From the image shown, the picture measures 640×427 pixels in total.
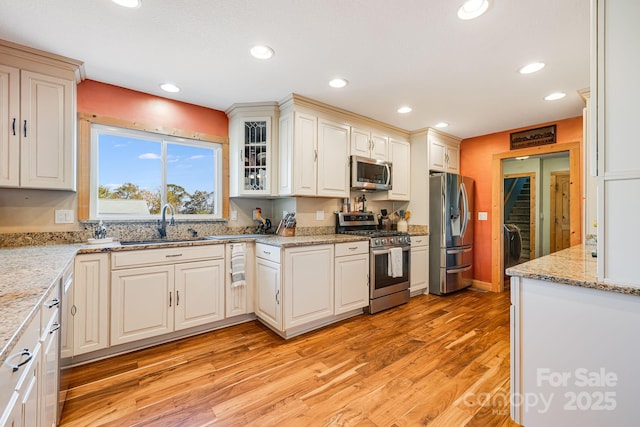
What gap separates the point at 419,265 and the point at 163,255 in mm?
3144

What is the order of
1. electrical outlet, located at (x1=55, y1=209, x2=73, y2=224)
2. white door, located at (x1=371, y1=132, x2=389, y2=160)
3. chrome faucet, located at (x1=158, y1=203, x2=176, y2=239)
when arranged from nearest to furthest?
electrical outlet, located at (x1=55, y1=209, x2=73, y2=224)
chrome faucet, located at (x1=158, y1=203, x2=176, y2=239)
white door, located at (x1=371, y1=132, x2=389, y2=160)

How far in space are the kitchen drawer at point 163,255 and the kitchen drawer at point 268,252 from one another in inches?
14.1

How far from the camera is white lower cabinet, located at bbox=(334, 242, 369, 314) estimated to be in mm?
2904

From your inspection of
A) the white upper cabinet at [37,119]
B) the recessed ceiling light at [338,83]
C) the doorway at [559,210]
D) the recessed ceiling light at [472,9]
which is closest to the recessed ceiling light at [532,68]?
the recessed ceiling light at [472,9]

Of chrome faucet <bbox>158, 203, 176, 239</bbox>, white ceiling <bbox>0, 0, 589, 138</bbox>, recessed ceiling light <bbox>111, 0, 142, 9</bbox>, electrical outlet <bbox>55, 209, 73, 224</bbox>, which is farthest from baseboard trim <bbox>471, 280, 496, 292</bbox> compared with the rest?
electrical outlet <bbox>55, 209, 73, 224</bbox>

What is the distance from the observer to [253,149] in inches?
127

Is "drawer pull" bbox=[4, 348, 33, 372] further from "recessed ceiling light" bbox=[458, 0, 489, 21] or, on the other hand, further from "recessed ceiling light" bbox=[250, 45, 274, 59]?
"recessed ceiling light" bbox=[458, 0, 489, 21]

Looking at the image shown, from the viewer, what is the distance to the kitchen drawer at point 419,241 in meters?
3.84

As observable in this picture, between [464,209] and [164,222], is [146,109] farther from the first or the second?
[464,209]

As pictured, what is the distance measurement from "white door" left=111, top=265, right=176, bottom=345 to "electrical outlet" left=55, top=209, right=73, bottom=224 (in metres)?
0.76

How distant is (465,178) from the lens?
421 centimetres

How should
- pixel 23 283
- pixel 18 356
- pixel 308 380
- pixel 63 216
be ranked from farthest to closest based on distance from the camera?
pixel 63 216, pixel 308 380, pixel 23 283, pixel 18 356

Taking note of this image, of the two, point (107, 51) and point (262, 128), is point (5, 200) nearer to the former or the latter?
point (107, 51)

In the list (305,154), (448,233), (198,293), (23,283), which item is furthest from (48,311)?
(448,233)
